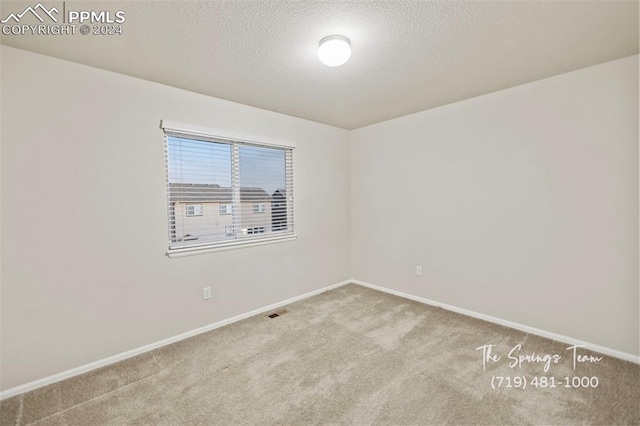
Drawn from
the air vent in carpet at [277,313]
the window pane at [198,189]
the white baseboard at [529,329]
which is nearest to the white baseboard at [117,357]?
the air vent in carpet at [277,313]

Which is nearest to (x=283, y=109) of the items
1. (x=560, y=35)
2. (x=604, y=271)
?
(x=560, y=35)

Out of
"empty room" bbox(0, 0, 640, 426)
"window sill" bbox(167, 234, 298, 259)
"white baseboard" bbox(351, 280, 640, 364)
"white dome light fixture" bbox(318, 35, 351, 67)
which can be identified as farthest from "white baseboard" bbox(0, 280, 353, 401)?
"white dome light fixture" bbox(318, 35, 351, 67)

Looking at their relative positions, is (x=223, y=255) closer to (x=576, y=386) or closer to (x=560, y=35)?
(x=576, y=386)

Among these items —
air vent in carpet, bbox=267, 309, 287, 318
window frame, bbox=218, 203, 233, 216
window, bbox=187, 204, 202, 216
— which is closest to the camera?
window, bbox=187, 204, 202, 216

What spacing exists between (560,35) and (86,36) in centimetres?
305

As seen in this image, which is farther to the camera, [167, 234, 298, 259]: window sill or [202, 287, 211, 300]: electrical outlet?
[202, 287, 211, 300]: electrical outlet

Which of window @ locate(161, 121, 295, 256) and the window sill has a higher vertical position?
window @ locate(161, 121, 295, 256)

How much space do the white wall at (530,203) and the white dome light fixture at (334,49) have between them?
6.01 ft

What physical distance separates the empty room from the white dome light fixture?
0.05ft

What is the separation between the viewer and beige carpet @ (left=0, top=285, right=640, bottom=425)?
5.65 ft

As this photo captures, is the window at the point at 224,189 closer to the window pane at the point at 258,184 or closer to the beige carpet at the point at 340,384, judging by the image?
the window pane at the point at 258,184

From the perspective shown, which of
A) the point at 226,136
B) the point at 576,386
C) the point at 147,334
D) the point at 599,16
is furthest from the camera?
the point at 226,136

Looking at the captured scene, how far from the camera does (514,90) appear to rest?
2.68m

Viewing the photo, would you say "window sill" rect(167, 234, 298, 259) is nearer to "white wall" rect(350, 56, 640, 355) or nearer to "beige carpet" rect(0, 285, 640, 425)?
"beige carpet" rect(0, 285, 640, 425)
